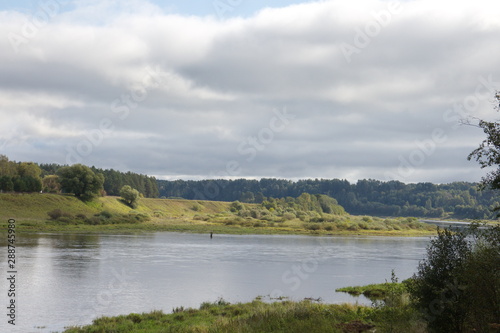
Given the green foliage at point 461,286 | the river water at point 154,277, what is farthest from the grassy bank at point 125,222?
the green foliage at point 461,286

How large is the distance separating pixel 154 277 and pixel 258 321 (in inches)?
847

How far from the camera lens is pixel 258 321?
23.8 m

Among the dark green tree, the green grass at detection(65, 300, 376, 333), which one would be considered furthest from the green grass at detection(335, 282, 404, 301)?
the dark green tree

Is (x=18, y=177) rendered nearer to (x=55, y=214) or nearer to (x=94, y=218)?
(x=55, y=214)

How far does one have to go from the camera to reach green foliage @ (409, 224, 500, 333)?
61.1 feet

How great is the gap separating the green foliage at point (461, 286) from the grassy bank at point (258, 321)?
5.68ft

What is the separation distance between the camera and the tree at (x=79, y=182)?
14188 centimetres

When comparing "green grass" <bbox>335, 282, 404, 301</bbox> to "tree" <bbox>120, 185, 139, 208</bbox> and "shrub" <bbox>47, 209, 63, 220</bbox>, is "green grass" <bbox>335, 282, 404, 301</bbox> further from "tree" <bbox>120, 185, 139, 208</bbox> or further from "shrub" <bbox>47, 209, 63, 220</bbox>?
"tree" <bbox>120, 185, 139, 208</bbox>

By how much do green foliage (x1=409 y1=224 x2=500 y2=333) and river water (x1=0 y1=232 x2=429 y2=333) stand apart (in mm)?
15185

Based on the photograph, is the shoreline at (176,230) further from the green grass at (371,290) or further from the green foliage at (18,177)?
the green grass at (371,290)

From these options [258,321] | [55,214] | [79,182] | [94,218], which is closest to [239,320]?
[258,321]

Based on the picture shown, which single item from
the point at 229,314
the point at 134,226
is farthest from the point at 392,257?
the point at 134,226

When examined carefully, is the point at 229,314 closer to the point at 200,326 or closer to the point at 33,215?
the point at 200,326

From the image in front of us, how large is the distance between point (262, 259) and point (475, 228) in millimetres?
43259
